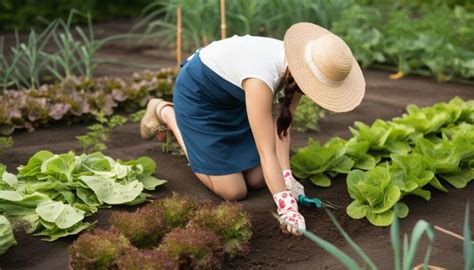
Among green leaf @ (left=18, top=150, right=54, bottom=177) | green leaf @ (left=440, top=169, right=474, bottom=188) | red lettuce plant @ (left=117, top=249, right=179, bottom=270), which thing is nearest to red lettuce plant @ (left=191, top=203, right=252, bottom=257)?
red lettuce plant @ (left=117, top=249, right=179, bottom=270)

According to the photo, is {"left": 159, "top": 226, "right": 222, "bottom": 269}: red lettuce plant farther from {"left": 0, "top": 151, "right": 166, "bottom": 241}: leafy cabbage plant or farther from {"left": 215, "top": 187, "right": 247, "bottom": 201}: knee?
{"left": 215, "top": 187, "right": 247, "bottom": 201}: knee

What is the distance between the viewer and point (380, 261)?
8.91 ft

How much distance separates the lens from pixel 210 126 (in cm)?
343

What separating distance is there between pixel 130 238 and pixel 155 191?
2.49 ft

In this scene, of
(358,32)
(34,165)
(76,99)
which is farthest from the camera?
(358,32)

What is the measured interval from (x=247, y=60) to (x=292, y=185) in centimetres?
60

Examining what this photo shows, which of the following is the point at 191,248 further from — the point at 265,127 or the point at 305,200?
the point at 305,200

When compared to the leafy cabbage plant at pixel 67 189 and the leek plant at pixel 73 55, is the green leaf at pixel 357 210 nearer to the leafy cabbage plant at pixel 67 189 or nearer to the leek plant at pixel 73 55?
the leafy cabbage plant at pixel 67 189

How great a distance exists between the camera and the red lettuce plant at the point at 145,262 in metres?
2.30

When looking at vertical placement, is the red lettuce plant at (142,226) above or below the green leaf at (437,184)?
above

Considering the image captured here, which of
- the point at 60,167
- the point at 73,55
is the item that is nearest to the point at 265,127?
the point at 60,167

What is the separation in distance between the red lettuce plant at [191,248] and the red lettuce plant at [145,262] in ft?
0.26

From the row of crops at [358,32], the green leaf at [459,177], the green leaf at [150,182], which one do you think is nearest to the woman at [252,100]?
the green leaf at [150,182]

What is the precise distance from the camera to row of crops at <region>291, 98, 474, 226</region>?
3062mm
